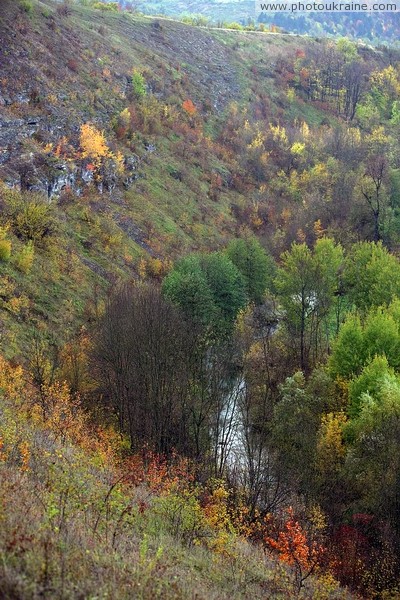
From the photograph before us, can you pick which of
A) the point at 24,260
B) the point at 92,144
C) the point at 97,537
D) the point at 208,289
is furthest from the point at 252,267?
the point at 97,537

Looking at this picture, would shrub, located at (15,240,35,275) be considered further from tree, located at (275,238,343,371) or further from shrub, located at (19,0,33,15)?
shrub, located at (19,0,33,15)

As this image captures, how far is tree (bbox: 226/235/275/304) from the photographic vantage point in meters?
46.8

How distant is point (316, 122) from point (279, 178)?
2769 cm

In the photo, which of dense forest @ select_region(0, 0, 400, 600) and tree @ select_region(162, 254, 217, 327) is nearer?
dense forest @ select_region(0, 0, 400, 600)

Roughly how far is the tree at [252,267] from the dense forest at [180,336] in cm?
19

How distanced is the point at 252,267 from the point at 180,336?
1836 cm

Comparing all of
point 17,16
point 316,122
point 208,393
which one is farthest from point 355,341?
point 316,122

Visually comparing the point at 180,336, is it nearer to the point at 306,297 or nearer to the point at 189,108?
the point at 306,297

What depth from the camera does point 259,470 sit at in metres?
23.7

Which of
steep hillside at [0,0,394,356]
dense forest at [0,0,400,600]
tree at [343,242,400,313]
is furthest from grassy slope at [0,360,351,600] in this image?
tree at [343,242,400,313]

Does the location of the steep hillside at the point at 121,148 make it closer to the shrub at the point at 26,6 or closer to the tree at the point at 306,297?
the shrub at the point at 26,6

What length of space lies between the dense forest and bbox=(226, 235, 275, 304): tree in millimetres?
190

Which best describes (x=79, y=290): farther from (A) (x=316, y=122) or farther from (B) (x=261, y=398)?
(A) (x=316, y=122)

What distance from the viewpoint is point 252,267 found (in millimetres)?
46906
